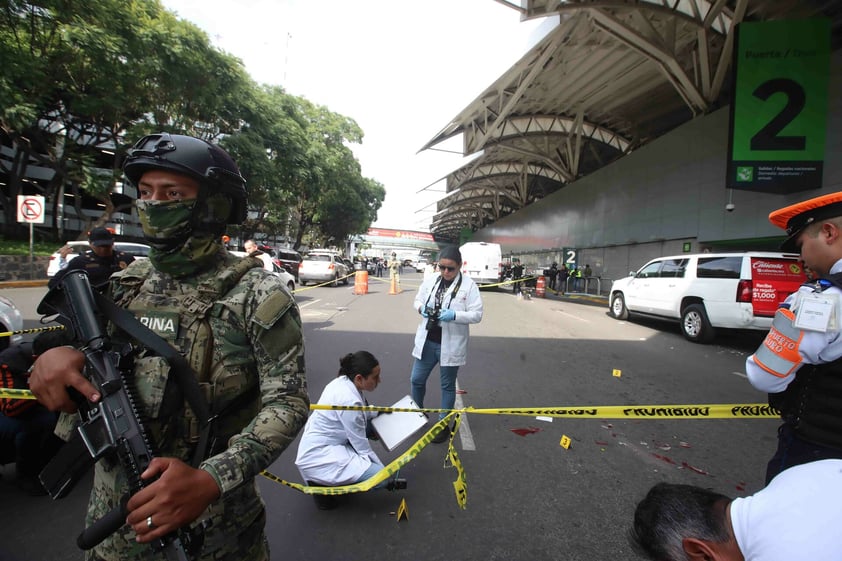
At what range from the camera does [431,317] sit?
3.81 metres

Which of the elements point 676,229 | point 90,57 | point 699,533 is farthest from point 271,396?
→ point 676,229

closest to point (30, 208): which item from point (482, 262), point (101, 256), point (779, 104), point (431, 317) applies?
point (101, 256)

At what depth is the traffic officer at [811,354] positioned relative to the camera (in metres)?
1.56

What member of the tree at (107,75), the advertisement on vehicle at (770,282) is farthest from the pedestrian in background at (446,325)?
the tree at (107,75)

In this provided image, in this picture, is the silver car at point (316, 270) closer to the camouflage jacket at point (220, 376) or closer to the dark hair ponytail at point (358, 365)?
the dark hair ponytail at point (358, 365)

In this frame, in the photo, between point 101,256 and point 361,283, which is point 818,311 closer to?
point 101,256

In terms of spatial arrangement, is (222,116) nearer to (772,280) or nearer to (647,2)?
(647,2)

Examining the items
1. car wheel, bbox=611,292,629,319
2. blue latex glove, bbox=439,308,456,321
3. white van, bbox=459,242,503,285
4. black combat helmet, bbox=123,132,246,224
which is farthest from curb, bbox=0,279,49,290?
car wheel, bbox=611,292,629,319

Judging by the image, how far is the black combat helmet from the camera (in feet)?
3.97

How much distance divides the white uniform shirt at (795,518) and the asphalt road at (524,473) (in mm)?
1562

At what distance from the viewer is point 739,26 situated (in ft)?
33.8

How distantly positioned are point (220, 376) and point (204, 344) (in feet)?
0.36

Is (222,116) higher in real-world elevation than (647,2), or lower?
lower

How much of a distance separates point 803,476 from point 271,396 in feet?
4.74
